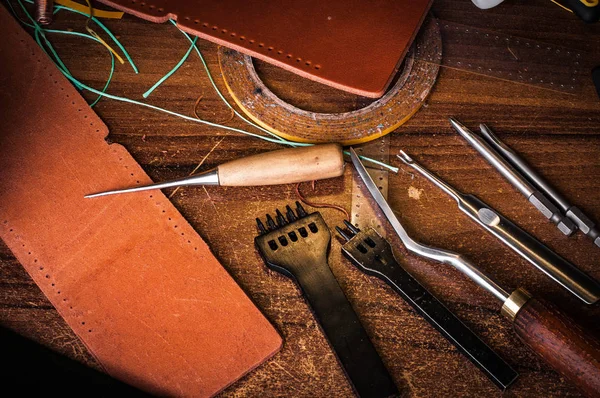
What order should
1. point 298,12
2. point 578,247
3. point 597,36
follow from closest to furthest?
point 578,247
point 298,12
point 597,36

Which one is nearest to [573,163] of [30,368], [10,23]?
[30,368]

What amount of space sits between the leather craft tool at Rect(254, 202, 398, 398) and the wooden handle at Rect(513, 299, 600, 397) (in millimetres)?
199

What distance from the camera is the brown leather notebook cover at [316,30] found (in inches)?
33.9

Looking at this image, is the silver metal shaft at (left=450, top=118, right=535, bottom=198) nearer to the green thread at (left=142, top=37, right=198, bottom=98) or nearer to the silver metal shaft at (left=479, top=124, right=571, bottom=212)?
the silver metal shaft at (left=479, top=124, right=571, bottom=212)

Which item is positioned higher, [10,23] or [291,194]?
[10,23]

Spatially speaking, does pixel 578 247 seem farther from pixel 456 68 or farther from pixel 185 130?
pixel 185 130

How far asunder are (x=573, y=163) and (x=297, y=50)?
51 cm

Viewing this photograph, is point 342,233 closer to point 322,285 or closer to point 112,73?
point 322,285

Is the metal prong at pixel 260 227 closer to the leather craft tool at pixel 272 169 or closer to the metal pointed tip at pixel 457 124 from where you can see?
the leather craft tool at pixel 272 169

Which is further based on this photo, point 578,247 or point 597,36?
point 597,36

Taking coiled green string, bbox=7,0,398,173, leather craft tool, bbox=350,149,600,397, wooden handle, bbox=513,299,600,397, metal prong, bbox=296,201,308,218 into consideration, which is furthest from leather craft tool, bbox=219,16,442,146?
wooden handle, bbox=513,299,600,397

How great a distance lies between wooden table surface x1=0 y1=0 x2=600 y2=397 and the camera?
696mm

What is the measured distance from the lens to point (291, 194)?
809 millimetres

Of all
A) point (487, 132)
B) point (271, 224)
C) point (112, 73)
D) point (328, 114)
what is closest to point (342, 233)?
point (271, 224)
